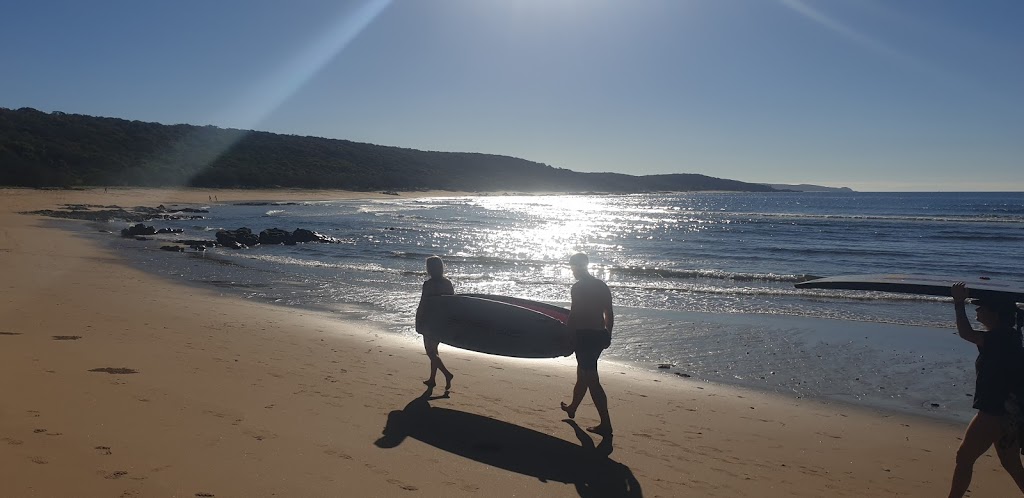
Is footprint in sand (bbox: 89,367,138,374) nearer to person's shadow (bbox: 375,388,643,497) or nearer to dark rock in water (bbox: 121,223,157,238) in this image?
person's shadow (bbox: 375,388,643,497)

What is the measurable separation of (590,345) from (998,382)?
279 cm

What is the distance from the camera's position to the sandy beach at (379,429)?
14.8 feet

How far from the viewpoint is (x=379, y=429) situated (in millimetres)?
5590

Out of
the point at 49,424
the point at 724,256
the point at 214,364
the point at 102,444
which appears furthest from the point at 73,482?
the point at 724,256

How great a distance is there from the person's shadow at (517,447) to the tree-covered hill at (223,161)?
63.1 m

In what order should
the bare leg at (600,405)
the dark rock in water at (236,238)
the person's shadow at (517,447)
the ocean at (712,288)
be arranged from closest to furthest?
the person's shadow at (517,447)
the bare leg at (600,405)
the ocean at (712,288)
the dark rock in water at (236,238)

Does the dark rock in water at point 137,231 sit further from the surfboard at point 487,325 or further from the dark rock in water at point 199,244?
the surfboard at point 487,325

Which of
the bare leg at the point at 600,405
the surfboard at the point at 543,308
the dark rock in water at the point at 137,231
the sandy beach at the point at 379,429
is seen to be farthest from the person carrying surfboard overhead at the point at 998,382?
the dark rock in water at the point at 137,231

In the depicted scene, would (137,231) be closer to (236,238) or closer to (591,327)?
(236,238)

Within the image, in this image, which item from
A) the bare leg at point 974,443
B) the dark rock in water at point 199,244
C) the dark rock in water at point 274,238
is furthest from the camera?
the dark rock in water at point 274,238

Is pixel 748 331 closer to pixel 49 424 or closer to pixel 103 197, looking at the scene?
pixel 49 424

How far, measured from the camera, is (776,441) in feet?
20.2

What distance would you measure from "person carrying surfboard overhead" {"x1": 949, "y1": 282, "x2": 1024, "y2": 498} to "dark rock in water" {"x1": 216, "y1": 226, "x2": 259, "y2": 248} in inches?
964

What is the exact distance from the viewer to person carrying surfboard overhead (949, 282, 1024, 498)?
4121mm
